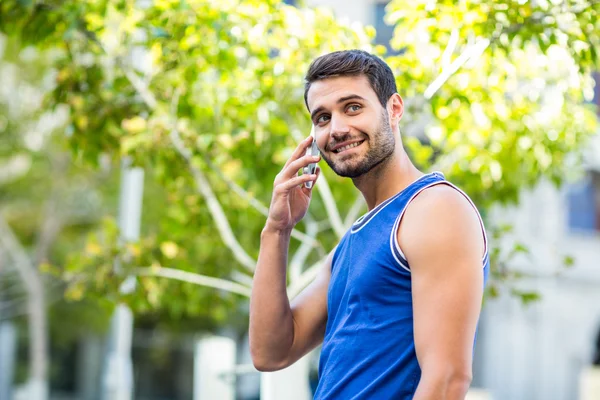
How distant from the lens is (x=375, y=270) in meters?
2.14

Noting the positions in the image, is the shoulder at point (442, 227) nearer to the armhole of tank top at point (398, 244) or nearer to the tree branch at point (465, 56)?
the armhole of tank top at point (398, 244)

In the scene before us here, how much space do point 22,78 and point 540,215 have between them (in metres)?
11.7

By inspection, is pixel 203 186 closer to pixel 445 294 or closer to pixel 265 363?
pixel 265 363

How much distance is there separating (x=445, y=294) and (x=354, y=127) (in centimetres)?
54

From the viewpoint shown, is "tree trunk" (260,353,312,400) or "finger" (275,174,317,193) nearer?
"finger" (275,174,317,193)

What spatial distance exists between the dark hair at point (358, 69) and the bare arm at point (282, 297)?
0.22 meters

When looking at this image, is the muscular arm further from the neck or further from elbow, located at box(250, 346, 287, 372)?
the neck

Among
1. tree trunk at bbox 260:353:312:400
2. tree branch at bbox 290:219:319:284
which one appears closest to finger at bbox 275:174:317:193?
tree trunk at bbox 260:353:312:400

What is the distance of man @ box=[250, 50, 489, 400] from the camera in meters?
2.03

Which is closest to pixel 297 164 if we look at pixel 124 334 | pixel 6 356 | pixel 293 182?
pixel 293 182

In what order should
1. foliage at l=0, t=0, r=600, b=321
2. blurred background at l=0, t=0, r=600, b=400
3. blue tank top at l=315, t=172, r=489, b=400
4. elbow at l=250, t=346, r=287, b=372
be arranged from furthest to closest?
blurred background at l=0, t=0, r=600, b=400, foliage at l=0, t=0, r=600, b=321, elbow at l=250, t=346, r=287, b=372, blue tank top at l=315, t=172, r=489, b=400

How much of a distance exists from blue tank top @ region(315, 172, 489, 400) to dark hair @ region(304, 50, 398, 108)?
29cm

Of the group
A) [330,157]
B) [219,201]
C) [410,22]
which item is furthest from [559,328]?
[330,157]

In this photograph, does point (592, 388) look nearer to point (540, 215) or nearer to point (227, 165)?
point (227, 165)
